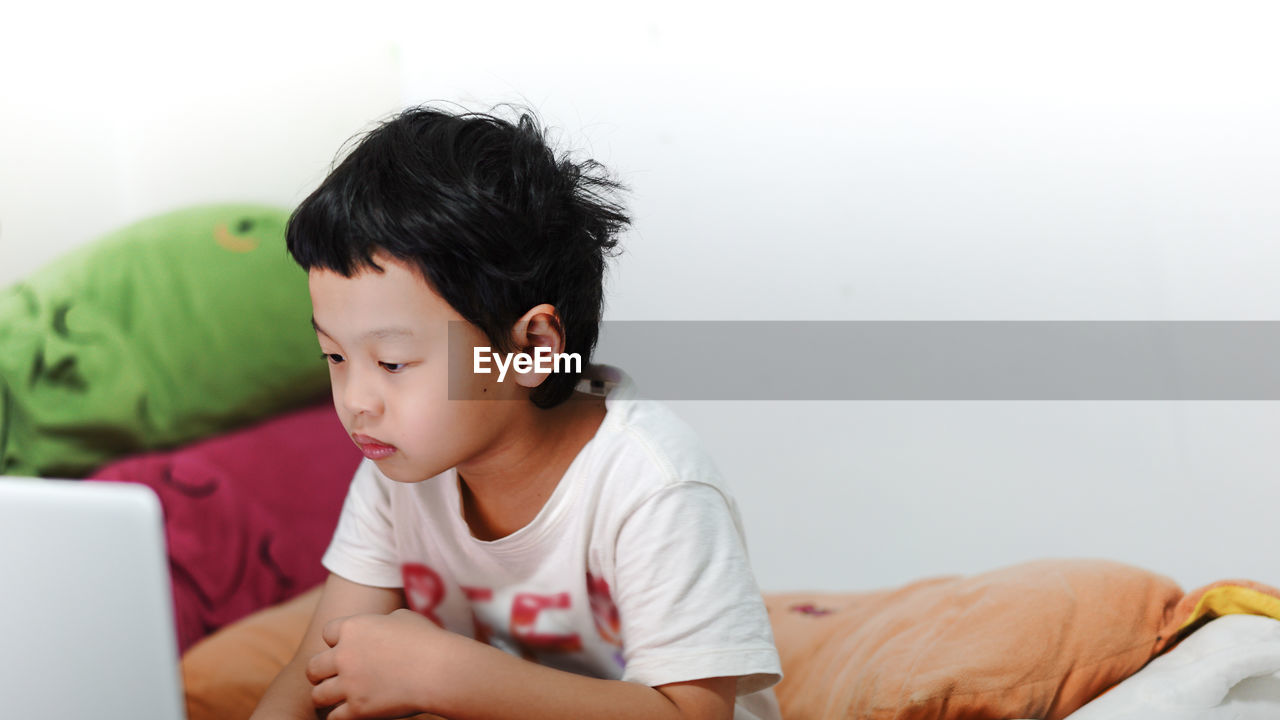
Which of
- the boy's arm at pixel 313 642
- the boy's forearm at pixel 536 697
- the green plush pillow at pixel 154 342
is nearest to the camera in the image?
the boy's forearm at pixel 536 697

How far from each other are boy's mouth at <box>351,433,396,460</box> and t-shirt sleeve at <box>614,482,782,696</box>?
169mm

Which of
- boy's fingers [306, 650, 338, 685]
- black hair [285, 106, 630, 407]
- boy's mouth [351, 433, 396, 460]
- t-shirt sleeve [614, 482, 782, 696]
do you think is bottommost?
boy's fingers [306, 650, 338, 685]

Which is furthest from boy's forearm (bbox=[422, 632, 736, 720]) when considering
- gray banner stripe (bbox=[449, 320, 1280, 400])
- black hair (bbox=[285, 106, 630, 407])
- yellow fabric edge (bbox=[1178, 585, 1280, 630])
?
gray banner stripe (bbox=[449, 320, 1280, 400])

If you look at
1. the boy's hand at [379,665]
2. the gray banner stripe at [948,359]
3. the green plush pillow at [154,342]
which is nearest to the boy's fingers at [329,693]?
the boy's hand at [379,665]

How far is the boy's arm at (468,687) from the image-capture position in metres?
0.70

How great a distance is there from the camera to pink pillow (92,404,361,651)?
3.84 feet

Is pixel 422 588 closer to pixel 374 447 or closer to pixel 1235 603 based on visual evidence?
pixel 374 447

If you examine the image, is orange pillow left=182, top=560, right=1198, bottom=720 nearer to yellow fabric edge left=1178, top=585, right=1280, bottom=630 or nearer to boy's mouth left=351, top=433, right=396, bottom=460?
yellow fabric edge left=1178, top=585, right=1280, bottom=630

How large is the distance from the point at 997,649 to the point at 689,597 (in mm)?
349

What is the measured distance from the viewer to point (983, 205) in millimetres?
1307

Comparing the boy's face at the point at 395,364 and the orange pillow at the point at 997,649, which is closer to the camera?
the boy's face at the point at 395,364

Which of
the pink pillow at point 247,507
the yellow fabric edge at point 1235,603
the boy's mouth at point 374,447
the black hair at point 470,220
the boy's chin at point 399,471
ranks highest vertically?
the black hair at point 470,220

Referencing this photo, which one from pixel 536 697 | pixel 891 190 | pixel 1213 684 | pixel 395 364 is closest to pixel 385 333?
pixel 395 364

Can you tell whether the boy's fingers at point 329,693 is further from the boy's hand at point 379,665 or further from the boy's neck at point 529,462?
the boy's neck at point 529,462
